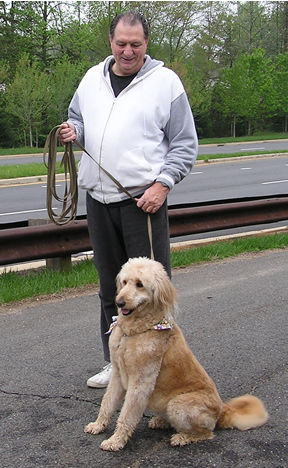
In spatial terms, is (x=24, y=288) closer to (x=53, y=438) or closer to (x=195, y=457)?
(x=53, y=438)

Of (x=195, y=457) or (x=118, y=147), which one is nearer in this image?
Result: (x=195, y=457)

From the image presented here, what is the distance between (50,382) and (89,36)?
129 ft

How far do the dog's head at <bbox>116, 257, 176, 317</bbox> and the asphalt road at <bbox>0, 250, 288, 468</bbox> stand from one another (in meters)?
0.33

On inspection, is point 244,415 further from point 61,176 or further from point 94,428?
point 61,176

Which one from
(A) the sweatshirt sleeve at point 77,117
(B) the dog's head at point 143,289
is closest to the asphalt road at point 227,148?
(A) the sweatshirt sleeve at point 77,117

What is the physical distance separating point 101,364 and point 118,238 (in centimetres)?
107

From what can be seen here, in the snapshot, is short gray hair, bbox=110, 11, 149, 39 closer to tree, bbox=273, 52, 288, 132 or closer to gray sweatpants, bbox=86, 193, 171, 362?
gray sweatpants, bbox=86, 193, 171, 362

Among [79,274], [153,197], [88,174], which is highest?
[88,174]

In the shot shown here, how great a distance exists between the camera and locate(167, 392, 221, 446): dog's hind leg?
300cm

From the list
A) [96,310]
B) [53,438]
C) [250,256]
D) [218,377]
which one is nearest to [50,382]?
[53,438]

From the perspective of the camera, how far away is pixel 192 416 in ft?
9.86

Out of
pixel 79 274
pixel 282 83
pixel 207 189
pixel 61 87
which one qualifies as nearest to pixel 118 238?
pixel 79 274

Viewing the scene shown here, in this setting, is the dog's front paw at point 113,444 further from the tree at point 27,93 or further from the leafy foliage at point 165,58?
the leafy foliage at point 165,58

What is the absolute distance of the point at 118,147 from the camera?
3.39 m
